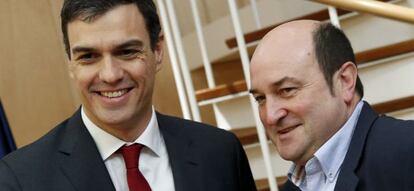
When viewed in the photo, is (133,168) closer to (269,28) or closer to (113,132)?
(113,132)

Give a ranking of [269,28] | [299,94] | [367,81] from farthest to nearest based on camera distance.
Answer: [269,28] < [367,81] < [299,94]

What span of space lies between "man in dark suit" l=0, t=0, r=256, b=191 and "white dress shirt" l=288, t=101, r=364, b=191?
33 cm

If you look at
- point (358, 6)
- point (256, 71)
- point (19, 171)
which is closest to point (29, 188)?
point (19, 171)

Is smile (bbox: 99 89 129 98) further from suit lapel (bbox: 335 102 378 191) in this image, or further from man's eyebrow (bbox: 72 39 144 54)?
suit lapel (bbox: 335 102 378 191)

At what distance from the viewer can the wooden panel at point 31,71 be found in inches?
117

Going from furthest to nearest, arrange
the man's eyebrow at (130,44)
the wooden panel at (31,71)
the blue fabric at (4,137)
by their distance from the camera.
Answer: the wooden panel at (31,71) < the blue fabric at (4,137) < the man's eyebrow at (130,44)

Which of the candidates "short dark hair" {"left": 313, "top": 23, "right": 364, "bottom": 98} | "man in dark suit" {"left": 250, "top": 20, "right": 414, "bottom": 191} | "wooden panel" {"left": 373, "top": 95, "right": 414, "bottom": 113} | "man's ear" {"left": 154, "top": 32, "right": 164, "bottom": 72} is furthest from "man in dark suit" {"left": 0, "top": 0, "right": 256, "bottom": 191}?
"wooden panel" {"left": 373, "top": 95, "right": 414, "bottom": 113}

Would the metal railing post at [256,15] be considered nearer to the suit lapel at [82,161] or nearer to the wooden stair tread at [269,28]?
the wooden stair tread at [269,28]

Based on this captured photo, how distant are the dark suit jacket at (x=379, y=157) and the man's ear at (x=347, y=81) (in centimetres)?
5

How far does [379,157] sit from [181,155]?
1.91 ft

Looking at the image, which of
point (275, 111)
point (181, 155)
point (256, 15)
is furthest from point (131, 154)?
point (256, 15)

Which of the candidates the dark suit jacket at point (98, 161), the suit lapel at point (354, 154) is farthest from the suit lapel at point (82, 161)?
the suit lapel at point (354, 154)

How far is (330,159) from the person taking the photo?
1.49m

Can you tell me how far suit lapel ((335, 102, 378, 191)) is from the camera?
1.40m
